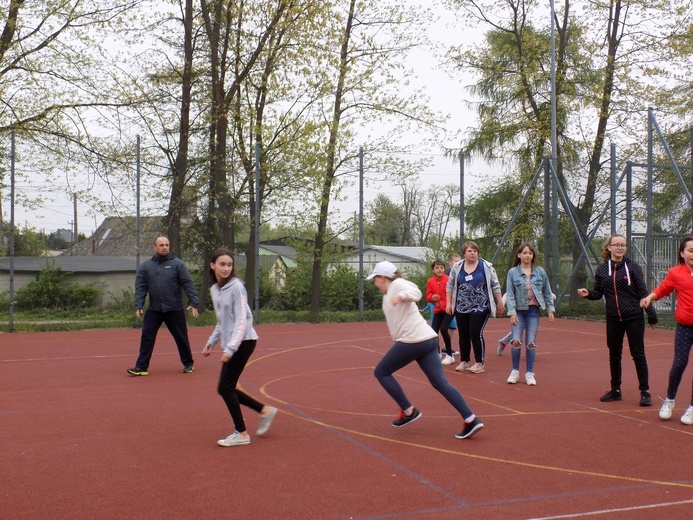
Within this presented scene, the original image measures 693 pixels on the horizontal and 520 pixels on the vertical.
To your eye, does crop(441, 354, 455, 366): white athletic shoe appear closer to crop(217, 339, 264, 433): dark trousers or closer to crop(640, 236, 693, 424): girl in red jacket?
crop(640, 236, 693, 424): girl in red jacket

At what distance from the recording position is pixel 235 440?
6.46 metres

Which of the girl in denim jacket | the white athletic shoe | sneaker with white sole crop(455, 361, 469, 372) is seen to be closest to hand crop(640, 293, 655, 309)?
the girl in denim jacket

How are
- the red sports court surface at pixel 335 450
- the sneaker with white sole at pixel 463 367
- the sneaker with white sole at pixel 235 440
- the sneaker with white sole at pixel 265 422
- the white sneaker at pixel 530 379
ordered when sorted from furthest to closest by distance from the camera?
1. the sneaker with white sole at pixel 463 367
2. the white sneaker at pixel 530 379
3. the sneaker with white sole at pixel 265 422
4. the sneaker with white sole at pixel 235 440
5. the red sports court surface at pixel 335 450

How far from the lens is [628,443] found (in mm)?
6562

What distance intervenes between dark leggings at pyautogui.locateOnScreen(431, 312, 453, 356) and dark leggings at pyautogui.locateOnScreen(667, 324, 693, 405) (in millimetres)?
4474

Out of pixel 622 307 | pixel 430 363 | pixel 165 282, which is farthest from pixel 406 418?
pixel 165 282

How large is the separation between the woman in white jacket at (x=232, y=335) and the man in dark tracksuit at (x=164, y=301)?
3982mm

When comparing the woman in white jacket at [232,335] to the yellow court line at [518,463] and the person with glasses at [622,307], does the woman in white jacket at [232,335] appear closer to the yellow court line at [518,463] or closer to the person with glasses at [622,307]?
the yellow court line at [518,463]

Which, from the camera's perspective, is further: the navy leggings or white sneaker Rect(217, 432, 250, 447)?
the navy leggings

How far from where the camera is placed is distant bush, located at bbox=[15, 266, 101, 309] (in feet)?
69.6

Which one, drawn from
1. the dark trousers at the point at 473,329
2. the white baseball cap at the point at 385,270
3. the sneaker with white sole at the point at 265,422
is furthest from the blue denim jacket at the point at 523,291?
the sneaker with white sole at the point at 265,422

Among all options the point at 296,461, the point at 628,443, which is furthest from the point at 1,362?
the point at 628,443

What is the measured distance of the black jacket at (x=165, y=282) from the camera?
10.6 metres

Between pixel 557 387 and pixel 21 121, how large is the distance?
15.6 m
